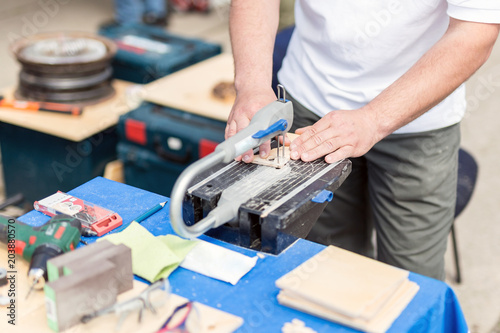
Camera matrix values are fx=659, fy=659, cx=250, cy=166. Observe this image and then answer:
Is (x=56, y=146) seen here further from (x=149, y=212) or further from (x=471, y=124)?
(x=471, y=124)

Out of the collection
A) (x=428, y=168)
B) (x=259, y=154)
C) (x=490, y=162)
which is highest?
(x=259, y=154)

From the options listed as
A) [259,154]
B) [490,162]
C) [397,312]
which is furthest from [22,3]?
[397,312]

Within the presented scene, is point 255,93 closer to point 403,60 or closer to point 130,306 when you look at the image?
point 403,60

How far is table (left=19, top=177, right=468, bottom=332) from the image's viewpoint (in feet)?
3.64

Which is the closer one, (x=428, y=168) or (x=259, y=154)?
(x=259, y=154)

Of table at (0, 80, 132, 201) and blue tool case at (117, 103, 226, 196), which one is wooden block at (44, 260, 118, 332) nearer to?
blue tool case at (117, 103, 226, 196)

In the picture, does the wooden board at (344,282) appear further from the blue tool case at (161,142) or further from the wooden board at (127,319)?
the blue tool case at (161,142)

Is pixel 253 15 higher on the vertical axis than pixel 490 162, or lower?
higher

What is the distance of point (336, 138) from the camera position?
142 cm

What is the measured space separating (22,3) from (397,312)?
5.50 meters

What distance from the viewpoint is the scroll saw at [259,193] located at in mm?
1242

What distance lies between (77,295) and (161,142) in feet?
5.13

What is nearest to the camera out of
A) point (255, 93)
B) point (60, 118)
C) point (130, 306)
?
point (130, 306)

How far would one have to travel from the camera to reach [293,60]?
1818mm
